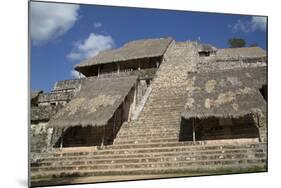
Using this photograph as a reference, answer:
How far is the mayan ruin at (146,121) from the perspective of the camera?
7.75 meters

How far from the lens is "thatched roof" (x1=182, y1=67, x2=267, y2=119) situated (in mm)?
8688

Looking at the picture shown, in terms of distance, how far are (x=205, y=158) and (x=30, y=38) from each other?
3764mm

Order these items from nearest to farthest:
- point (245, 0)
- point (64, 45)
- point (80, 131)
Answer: point (64, 45) → point (80, 131) → point (245, 0)

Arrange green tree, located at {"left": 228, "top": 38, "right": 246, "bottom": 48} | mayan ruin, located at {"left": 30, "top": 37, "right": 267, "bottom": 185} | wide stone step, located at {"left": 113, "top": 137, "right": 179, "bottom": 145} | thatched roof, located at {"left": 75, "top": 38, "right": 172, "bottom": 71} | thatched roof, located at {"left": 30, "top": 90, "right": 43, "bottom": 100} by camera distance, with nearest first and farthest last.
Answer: thatched roof, located at {"left": 30, "top": 90, "right": 43, "bottom": 100}, mayan ruin, located at {"left": 30, "top": 37, "right": 267, "bottom": 185}, thatched roof, located at {"left": 75, "top": 38, "right": 172, "bottom": 71}, wide stone step, located at {"left": 113, "top": 137, "right": 179, "bottom": 145}, green tree, located at {"left": 228, "top": 38, "right": 246, "bottom": 48}

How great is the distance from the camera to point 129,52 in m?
9.07

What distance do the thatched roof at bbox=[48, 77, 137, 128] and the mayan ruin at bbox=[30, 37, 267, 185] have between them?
0.06ft

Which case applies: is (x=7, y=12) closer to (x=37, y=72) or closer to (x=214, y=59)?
(x=37, y=72)

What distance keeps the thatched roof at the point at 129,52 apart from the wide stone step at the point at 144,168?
1.74 metres

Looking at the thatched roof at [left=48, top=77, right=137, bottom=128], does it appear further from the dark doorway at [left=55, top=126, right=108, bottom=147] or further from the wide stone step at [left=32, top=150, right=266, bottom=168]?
the wide stone step at [left=32, top=150, right=266, bottom=168]

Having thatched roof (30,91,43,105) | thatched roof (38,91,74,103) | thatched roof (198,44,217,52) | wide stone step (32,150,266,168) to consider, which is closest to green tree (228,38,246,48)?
thatched roof (198,44,217,52)

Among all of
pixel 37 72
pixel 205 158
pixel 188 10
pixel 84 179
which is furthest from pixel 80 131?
pixel 188 10

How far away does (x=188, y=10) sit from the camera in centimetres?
836

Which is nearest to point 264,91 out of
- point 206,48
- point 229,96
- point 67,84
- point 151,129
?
point 229,96
